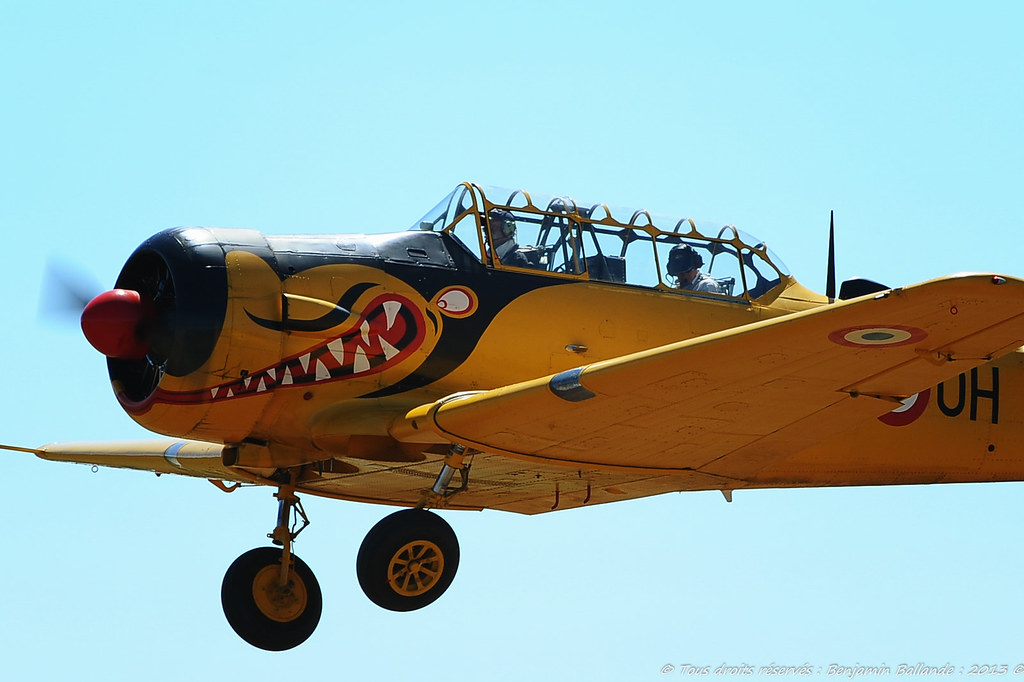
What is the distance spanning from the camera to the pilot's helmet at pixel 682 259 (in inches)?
425

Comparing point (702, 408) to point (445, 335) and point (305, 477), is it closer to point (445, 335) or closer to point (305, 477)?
point (445, 335)

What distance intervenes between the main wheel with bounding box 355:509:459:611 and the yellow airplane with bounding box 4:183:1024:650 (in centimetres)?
2

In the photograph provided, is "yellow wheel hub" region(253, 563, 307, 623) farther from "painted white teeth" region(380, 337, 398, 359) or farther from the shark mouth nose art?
"painted white teeth" region(380, 337, 398, 359)

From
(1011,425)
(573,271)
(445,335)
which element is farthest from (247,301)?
(1011,425)

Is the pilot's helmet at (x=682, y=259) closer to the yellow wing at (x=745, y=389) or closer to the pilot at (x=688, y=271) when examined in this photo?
the pilot at (x=688, y=271)

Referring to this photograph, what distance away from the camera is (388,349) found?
975 cm

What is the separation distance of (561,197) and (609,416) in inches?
103

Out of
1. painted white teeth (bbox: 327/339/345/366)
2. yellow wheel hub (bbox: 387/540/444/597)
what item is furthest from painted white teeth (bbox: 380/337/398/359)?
yellow wheel hub (bbox: 387/540/444/597)

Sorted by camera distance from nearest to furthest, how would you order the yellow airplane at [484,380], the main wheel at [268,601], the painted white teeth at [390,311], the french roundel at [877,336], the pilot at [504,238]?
the french roundel at [877,336], the yellow airplane at [484,380], the painted white teeth at [390,311], the pilot at [504,238], the main wheel at [268,601]

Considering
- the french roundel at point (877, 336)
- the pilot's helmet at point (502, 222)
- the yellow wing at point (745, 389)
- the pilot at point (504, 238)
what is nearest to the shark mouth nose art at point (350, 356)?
the yellow wing at point (745, 389)

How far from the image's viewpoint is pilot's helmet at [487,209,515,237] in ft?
33.9

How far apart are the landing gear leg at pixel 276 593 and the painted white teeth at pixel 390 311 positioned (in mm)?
1796

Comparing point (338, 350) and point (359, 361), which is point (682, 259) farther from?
point (338, 350)

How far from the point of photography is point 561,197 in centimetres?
1062
